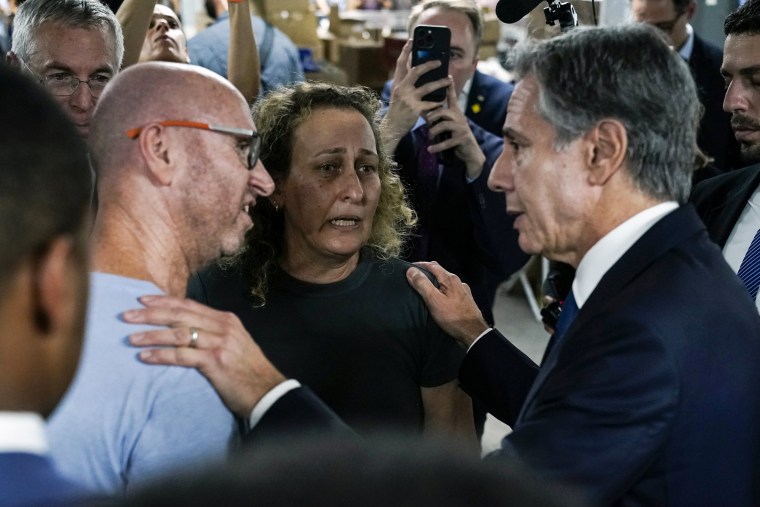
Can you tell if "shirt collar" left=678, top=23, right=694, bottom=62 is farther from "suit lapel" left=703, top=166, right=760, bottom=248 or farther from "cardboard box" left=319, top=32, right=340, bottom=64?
"cardboard box" left=319, top=32, right=340, bottom=64

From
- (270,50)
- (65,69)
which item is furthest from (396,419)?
(270,50)

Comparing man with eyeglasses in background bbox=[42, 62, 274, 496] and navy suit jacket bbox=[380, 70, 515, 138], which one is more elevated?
man with eyeglasses in background bbox=[42, 62, 274, 496]

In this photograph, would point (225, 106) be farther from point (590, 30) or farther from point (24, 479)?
point (24, 479)

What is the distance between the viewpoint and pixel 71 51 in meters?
2.42

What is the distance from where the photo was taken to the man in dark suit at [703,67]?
138 inches

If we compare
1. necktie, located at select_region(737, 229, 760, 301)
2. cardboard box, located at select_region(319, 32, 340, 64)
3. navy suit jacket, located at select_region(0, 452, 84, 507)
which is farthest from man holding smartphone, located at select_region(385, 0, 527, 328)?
cardboard box, located at select_region(319, 32, 340, 64)

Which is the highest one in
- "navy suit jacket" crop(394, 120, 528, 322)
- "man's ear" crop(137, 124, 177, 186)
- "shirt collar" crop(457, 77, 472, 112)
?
A: "man's ear" crop(137, 124, 177, 186)

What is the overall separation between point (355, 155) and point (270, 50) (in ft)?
6.60

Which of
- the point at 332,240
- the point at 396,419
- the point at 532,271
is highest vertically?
the point at 332,240

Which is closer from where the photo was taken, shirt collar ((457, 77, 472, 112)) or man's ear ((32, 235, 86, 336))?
man's ear ((32, 235, 86, 336))

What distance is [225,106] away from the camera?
160cm

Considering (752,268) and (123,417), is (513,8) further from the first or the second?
(123,417)

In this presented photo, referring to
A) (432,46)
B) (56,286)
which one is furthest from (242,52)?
(56,286)

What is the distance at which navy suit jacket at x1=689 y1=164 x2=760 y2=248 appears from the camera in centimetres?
234
